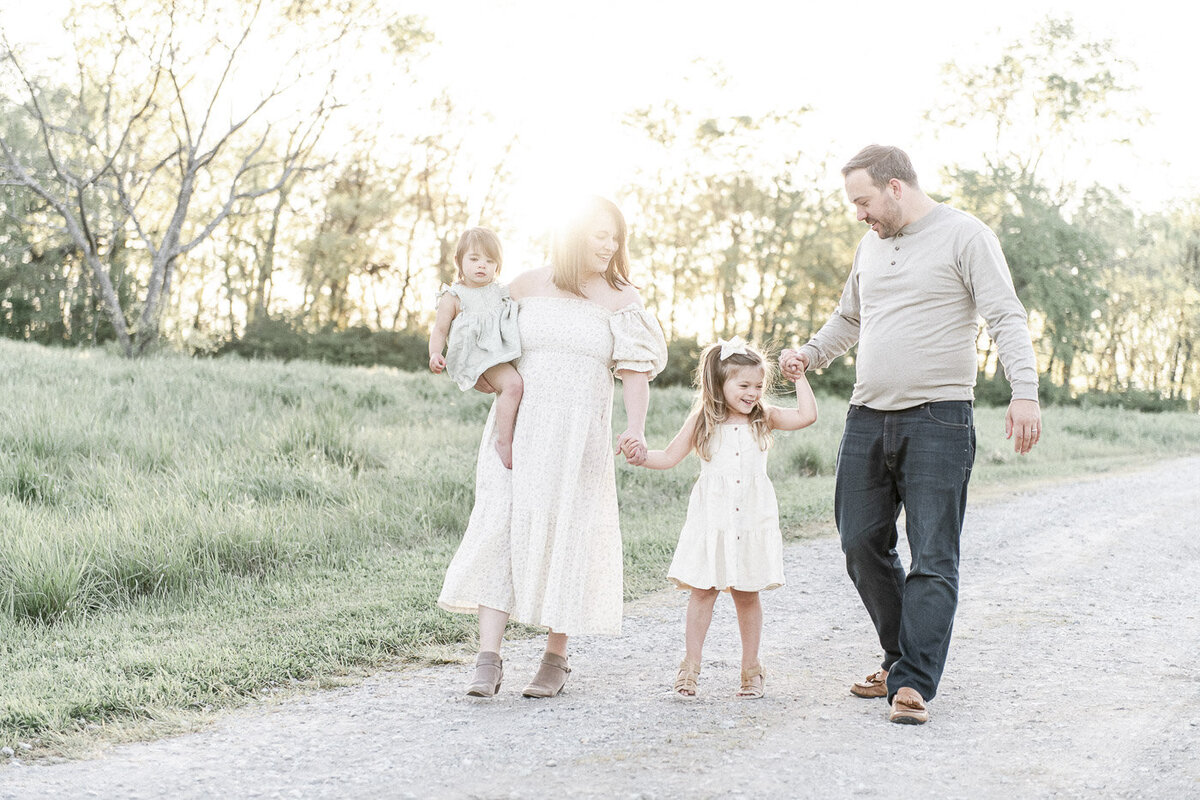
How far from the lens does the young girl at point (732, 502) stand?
4.87 meters

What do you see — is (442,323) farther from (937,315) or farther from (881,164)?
(937,315)

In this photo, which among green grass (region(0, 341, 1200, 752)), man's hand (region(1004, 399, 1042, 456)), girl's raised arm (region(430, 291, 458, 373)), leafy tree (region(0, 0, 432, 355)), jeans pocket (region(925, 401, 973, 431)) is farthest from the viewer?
leafy tree (region(0, 0, 432, 355))

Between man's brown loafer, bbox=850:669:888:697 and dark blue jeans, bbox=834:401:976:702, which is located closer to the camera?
dark blue jeans, bbox=834:401:976:702

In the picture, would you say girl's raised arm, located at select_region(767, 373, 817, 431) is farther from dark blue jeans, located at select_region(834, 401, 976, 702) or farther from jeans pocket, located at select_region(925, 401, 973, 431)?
jeans pocket, located at select_region(925, 401, 973, 431)

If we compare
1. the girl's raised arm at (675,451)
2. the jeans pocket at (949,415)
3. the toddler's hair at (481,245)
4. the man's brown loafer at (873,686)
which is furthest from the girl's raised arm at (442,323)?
the man's brown loafer at (873,686)

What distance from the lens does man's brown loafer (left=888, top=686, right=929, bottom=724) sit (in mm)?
4492

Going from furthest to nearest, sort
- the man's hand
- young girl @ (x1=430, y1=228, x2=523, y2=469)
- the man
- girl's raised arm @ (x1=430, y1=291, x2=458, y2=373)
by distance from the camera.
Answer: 1. girl's raised arm @ (x1=430, y1=291, x2=458, y2=373)
2. young girl @ (x1=430, y1=228, x2=523, y2=469)
3. the man
4. the man's hand

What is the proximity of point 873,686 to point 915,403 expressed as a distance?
1254 millimetres

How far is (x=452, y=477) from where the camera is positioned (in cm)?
1020

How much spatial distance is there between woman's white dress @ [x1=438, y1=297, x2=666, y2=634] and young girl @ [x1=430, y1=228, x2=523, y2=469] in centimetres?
5

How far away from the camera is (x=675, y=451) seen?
500cm

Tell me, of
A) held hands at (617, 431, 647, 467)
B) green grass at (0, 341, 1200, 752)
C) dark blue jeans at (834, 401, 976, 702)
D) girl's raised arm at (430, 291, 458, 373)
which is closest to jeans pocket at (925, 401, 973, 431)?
dark blue jeans at (834, 401, 976, 702)

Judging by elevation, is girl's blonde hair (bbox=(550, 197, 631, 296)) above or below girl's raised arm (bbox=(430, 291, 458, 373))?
above

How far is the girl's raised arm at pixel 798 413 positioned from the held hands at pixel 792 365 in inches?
1.1
